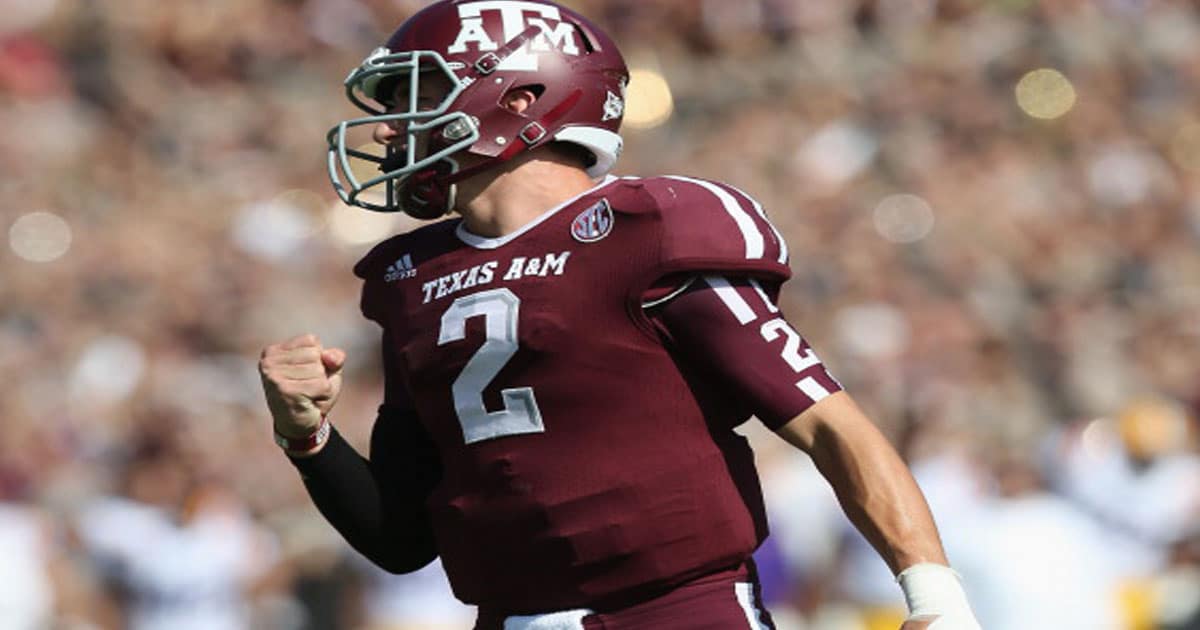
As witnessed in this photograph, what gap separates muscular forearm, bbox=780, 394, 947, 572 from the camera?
3441 millimetres

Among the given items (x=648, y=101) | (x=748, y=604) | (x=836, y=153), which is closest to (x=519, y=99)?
(x=748, y=604)

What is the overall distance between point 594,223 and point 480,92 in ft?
1.17

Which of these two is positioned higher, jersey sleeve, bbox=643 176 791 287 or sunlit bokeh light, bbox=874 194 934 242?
sunlit bokeh light, bbox=874 194 934 242

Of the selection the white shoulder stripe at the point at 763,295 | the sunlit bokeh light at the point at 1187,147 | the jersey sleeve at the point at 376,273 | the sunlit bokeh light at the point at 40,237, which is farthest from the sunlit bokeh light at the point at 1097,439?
the sunlit bokeh light at the point at 40,237

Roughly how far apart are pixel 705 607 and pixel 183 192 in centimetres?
998

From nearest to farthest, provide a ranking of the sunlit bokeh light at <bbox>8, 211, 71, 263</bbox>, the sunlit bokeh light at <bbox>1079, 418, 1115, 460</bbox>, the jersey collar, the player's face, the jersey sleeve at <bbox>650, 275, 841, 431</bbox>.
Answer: the jersey sleeve at <bbox>650, 275, 841, 431</bbox>
the jersey collar
the player's face
the sunlit bokeh light at <bbox>1079, 418, 1115, 460</bbox>
the sunlit bokeh light at <bbox>8, 211, 71, 263</bbox>

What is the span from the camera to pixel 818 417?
139 inches

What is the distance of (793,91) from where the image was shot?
1366 centimetres

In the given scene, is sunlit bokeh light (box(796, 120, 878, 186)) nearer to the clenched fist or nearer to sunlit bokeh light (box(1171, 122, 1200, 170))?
sunlit bokeh light (box(1171, 122, 1200, 170))

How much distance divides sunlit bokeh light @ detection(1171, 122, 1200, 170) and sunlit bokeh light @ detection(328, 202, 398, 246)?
437cm

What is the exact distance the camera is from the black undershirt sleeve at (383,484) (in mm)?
4121

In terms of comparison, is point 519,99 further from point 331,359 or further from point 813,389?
point 813,389

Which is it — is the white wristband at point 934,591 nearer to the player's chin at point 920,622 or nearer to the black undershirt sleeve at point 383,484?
the player's chin at point 920,622

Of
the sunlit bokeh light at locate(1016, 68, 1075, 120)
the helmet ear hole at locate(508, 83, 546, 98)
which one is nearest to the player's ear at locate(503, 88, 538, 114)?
the helmet ear hole at locate(508, 83, 546, 98)
